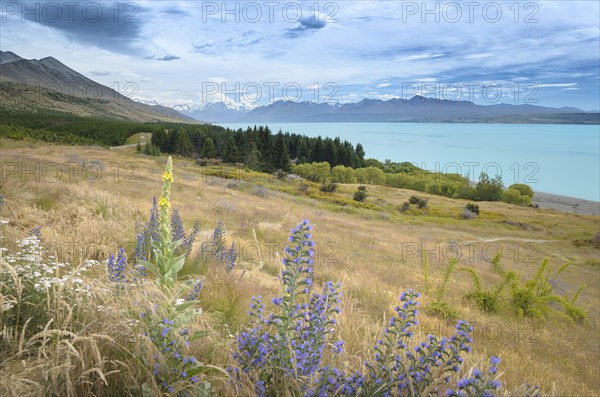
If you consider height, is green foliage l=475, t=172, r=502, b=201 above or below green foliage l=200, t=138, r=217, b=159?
below

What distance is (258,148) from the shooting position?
88.9 meters

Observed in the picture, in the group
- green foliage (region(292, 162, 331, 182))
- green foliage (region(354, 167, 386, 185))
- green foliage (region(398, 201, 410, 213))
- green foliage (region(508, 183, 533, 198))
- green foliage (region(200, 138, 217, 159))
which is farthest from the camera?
green foliage (region(508, 183, 533, 198))

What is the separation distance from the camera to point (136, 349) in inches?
106

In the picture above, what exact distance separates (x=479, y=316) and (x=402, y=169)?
12214 cm

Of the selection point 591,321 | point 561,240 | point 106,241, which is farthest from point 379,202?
point 106,241

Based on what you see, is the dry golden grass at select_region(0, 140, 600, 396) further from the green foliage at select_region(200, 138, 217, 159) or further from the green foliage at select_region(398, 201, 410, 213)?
the green foliage at select_region(200, 138, 217, 159)

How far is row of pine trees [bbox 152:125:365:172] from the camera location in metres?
85.1

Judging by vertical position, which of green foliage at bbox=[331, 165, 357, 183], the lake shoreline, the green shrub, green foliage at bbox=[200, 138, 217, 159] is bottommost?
the lake shoreline

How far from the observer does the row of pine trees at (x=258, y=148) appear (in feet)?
279

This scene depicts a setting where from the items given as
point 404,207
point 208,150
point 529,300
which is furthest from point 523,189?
point 529,300

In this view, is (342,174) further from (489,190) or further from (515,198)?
(515,198)

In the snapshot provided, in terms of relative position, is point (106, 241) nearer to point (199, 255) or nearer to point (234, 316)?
point (199, 255)

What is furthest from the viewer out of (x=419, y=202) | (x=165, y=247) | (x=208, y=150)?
(x=208, y=150)

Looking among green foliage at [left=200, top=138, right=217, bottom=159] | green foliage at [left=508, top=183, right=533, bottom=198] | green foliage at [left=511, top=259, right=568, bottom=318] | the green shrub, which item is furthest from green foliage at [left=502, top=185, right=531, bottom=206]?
green foliage at [left=511, top=259, right=568, bottom=318]
